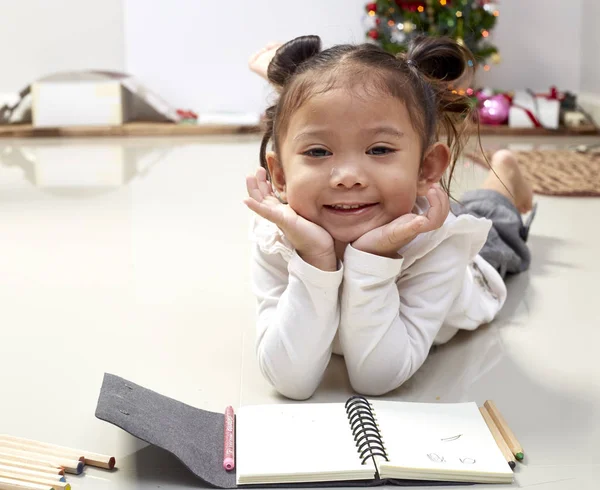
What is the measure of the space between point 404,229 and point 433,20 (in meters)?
3.49

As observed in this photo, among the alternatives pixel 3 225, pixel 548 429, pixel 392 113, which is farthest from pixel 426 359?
pixel 3 225

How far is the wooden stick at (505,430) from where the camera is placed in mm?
1075

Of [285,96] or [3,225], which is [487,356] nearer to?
[285,96]

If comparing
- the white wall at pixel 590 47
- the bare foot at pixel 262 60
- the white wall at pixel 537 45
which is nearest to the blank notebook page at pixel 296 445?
the bare foot at pixel 262 60

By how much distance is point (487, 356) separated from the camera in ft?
4.76

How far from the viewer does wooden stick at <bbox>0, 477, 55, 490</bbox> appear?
96 cm

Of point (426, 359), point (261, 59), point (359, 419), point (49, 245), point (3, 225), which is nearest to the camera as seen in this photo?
point (359, 419)

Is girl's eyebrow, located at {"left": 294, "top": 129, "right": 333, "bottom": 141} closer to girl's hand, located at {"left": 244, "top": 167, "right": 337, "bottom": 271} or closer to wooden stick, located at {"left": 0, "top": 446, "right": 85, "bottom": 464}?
girl's hand, located at {"left": 244, "top": 167, "right": 337, "bottom": 271}

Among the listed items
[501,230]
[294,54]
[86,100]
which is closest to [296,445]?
[294,54]

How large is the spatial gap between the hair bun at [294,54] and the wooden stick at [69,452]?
2.12 ft

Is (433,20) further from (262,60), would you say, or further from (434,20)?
(262,60)

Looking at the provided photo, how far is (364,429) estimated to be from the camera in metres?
1.07

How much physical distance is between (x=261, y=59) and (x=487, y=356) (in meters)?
1.00

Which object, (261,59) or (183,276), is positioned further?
(261,59)
